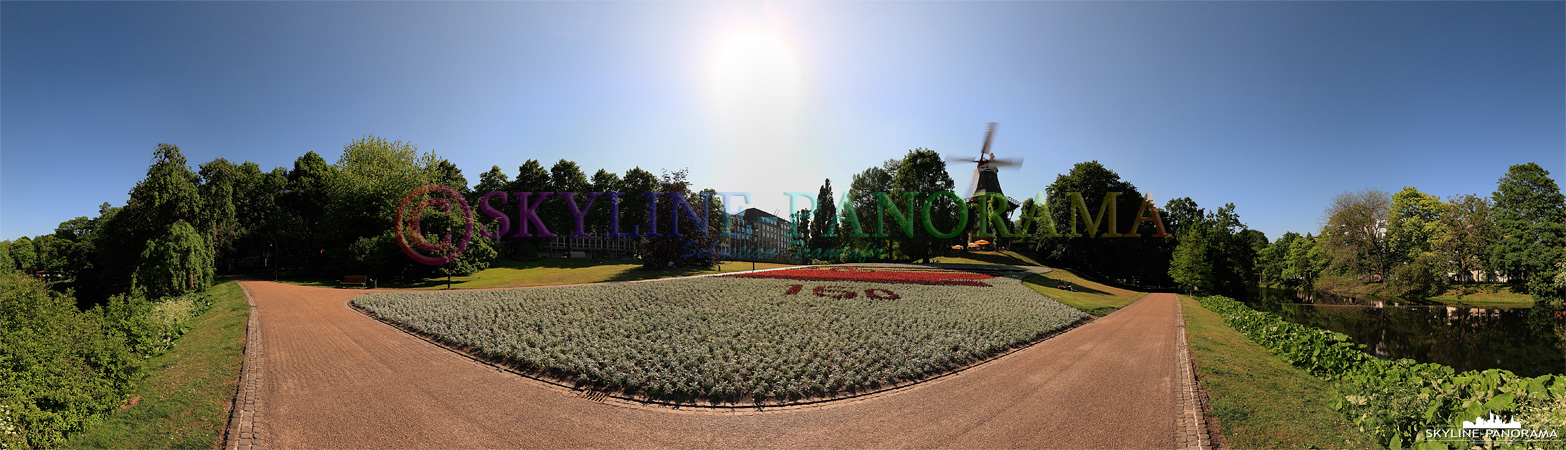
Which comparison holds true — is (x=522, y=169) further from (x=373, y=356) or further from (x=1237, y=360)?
(x=1237, y=360)

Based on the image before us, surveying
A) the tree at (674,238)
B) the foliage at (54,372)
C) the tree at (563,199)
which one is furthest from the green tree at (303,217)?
the foliage at (54,372)

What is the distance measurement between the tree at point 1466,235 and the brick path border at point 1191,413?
50266mm

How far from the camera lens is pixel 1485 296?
115 ft

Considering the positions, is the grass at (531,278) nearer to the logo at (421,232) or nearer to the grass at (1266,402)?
the logo at (421,232)

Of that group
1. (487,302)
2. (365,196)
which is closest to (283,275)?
(365,196)

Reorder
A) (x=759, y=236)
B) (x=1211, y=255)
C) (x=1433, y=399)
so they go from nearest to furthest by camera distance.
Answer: (x=1433, y=399) → (x=1211, y=255) → (x=759, y=236)

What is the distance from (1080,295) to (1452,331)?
753 inches

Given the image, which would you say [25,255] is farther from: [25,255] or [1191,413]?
[1191,413]

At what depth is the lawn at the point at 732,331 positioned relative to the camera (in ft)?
28.1

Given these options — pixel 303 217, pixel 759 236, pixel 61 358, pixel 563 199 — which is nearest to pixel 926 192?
pixel 563 199

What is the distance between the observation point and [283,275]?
33812 millimetres

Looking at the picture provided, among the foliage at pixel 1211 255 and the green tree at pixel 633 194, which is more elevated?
the green tree at pixel 633 194

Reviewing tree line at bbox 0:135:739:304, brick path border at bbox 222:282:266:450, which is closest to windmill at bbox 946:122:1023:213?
tree line at bbox 0:135:739:304

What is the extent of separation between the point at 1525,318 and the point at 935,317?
40361 mm
